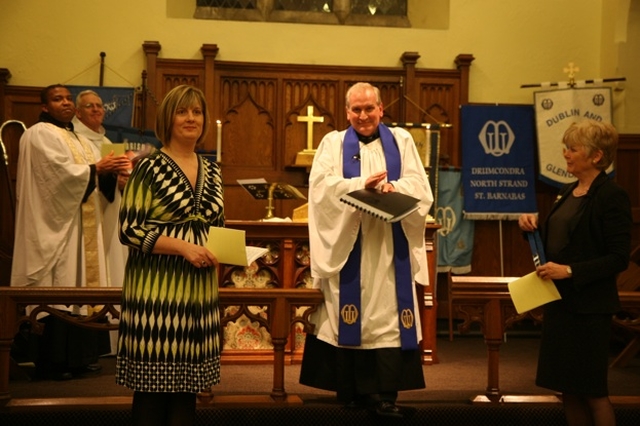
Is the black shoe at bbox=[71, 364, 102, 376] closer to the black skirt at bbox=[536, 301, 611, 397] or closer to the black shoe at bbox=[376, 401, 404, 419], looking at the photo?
the black shoe at bbox=[376, 401, 404, 419]

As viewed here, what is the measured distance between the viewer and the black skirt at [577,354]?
3873mm

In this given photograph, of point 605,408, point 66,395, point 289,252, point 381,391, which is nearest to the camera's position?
point 605,408

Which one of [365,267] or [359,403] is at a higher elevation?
[365,267]

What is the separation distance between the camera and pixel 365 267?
186 inches

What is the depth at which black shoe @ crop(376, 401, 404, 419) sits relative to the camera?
4535mm

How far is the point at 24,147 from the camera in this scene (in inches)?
233

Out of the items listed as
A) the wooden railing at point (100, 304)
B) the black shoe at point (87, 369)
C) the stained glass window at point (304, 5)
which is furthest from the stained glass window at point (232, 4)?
the wooden railing at point (100, 304)

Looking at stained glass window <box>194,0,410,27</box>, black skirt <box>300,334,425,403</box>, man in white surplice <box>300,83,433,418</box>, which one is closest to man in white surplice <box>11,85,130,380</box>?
man in white surplice <box>300,83,433,418</box>

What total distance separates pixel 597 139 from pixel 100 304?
8.74 ft

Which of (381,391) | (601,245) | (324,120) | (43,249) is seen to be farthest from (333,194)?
(324,120)

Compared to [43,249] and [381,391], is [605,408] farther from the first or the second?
[43,249]

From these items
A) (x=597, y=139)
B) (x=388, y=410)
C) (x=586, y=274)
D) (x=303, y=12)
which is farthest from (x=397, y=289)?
(x=303, y=12)

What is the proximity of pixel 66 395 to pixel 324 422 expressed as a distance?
5.19 ft

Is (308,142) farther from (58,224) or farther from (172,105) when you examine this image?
(172,105)
